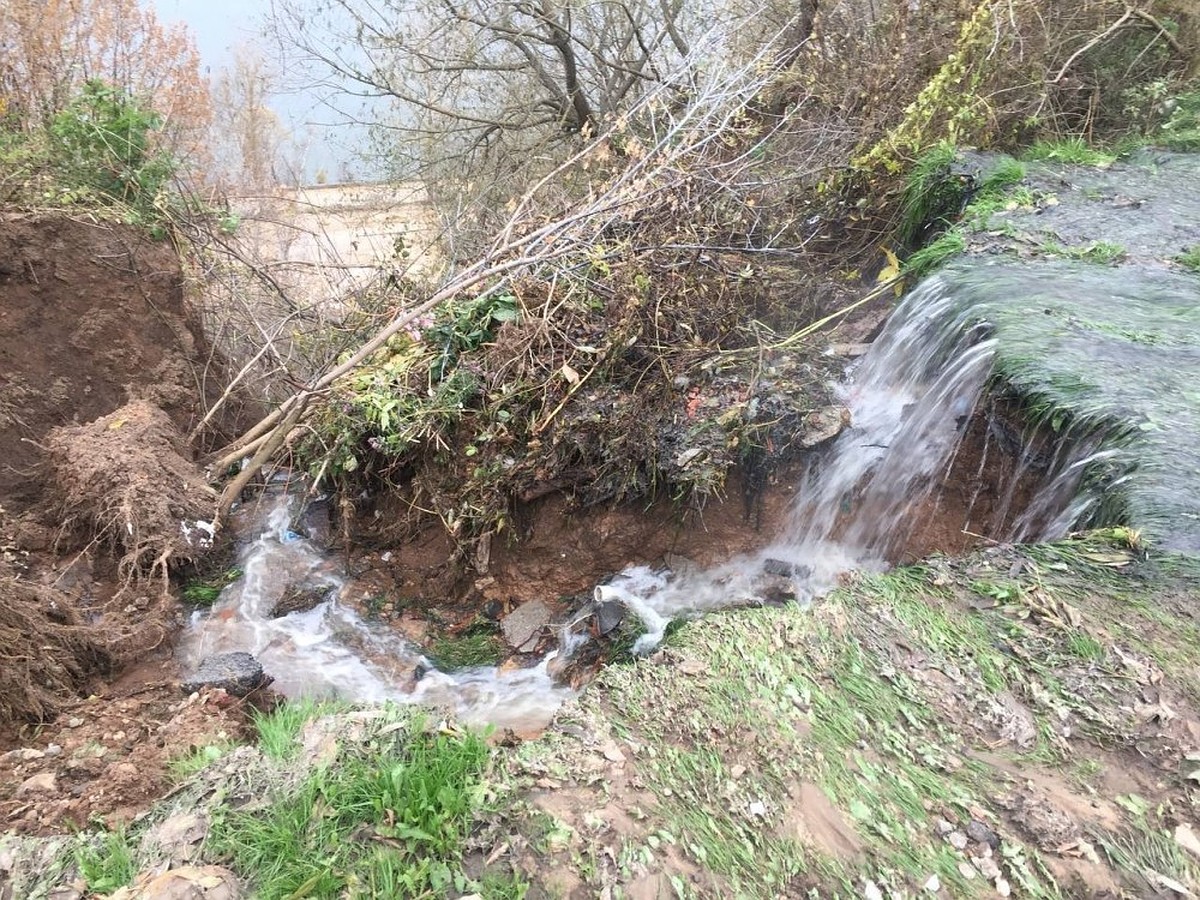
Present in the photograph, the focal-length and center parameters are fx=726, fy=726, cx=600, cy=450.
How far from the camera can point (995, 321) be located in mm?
4246

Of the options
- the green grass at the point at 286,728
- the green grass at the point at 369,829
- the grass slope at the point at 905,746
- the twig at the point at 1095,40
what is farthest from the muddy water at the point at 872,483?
the twig at the point at 1095,40

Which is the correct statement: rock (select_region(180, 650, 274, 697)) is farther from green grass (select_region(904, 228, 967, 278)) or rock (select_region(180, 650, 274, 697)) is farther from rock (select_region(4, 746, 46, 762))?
green grass (select_region(904, 228, 967, 278))

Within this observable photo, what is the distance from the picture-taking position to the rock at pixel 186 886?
186 cm

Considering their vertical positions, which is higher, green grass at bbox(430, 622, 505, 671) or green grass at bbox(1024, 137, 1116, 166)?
green grass at bbox(1024, 137, 1116, 166)

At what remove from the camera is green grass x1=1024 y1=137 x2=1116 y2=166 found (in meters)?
6.20

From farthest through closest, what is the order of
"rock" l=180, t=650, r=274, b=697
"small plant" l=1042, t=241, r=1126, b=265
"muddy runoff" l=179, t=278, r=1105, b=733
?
"small plant" l=1042, t=241, r=1126, b=265 → "muddy runoff" l=179, t=278, r=1105, b=733 → "rock" l=180, t=650, r=274, b=697

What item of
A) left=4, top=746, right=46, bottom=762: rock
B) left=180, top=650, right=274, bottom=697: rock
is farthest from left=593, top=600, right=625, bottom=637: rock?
left=4, top=746, right=46, bottom=762: rock

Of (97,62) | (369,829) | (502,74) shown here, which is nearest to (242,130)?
(97,62)

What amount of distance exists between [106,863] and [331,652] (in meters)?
2.55

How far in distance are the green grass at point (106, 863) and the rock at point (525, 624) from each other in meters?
2.49

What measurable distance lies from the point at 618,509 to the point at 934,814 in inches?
109

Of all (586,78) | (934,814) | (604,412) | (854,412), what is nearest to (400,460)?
(604,412)

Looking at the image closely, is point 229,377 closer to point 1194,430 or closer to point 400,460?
point 400,460

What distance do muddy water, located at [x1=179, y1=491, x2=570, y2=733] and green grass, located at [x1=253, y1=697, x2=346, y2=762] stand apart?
38.5 inches
